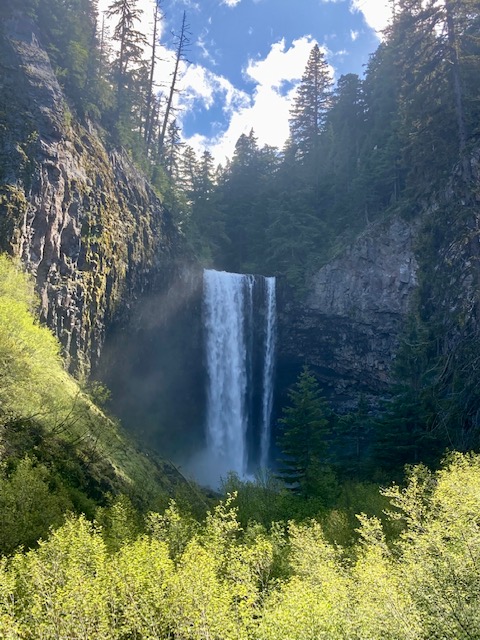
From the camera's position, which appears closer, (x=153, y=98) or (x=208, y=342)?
(x=208, y=342)

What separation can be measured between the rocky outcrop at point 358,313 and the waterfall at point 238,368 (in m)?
3.05

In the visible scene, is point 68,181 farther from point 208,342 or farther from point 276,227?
point 276,227

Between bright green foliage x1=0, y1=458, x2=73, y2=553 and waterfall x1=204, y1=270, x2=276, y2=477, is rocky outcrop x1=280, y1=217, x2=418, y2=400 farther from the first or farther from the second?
bright green foliage x1=0, y1=458, x2=73, y2=553

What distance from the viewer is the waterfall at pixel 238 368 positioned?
42750 millimetres

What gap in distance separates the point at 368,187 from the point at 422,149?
25.0m

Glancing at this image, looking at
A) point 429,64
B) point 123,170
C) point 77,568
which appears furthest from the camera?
point 123,170

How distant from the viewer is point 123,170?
36469 mm

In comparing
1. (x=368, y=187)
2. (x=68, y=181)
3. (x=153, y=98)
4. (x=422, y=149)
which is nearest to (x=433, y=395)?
(x=422, y=149)

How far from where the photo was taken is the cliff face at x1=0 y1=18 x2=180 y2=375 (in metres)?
25.4

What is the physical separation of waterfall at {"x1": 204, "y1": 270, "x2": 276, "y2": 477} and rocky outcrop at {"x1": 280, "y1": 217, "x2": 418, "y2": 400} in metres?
3.05

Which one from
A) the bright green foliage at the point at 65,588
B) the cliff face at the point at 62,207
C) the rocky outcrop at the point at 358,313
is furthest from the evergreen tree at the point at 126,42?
the bright green foliage at the point at 65,588

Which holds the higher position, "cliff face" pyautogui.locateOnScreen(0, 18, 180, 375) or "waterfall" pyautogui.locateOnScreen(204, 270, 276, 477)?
"cliff face" pyautogui.locateOnScreen(0, 18, 180, 375)

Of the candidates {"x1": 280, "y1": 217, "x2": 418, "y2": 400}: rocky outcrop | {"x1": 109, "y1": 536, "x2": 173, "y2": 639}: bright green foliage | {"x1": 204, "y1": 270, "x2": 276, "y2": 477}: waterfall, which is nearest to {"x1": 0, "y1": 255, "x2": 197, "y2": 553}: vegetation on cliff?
{"x1": 109, "y1": 536, "x2": 173, "y2": 639}: bright green foliage

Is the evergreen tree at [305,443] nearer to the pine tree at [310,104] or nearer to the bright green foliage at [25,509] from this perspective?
the bright green foliage at [25,509]
